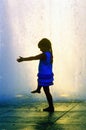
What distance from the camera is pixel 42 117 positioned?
22.6 feet

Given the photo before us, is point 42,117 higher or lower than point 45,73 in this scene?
lower

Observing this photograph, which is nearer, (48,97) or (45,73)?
(45,73)

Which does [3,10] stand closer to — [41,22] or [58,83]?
[41,22]

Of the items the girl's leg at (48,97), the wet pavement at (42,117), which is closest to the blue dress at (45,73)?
the girl's leg at (48,97)

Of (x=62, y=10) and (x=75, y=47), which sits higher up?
(x=62, y=10)

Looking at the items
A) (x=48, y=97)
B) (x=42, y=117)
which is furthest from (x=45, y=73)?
(x=42, y=117)

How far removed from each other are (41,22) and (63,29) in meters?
0.51

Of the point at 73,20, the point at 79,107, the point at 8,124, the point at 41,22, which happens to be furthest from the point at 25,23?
the point at 8,124

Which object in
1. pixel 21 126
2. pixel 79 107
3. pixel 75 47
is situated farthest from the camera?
pixel 75 47

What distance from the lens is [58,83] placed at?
9.20 metres

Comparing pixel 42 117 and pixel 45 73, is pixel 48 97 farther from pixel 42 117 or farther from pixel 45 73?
pixel 42 117

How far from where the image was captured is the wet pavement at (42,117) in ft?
19.9

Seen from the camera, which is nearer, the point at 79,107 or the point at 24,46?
the point at 79,107

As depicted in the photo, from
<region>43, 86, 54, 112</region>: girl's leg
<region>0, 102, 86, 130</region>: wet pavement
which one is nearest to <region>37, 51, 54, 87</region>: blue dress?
<region>43, 86, 54, 112</region>: girl's leg
